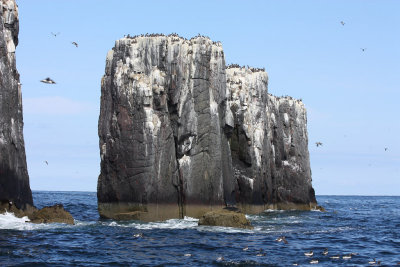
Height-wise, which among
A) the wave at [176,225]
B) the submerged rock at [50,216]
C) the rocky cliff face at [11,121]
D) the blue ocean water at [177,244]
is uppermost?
the rocky cliff face at [11,121]

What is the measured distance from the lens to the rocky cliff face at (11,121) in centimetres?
4372

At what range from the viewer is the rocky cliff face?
43.7 m

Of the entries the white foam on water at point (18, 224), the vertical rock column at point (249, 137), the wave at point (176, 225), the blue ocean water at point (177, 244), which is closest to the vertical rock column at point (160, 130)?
the wave at point (176, 225)

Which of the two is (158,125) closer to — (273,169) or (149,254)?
(149,254)

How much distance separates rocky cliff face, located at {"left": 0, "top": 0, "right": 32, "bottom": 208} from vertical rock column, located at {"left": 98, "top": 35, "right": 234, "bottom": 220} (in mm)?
7722

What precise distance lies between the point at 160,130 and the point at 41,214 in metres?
11.7

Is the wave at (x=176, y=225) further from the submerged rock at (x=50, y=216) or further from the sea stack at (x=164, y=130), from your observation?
the submerged rock at (x=50, y=216)

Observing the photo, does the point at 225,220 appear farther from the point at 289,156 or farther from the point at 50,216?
the point at 289,156

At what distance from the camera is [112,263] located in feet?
98.0

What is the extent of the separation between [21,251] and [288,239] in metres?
16.6

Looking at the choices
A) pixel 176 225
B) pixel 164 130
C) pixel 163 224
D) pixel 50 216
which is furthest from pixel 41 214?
pixel 164 130

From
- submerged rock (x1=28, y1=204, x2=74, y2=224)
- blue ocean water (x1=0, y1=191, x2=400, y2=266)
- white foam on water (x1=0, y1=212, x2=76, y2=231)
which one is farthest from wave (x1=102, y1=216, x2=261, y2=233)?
white foam on water (x1=0, y1=212, x2=76, y2=231)

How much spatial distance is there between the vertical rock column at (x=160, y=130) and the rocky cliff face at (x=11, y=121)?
772 cm

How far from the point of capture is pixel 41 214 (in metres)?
45.0
